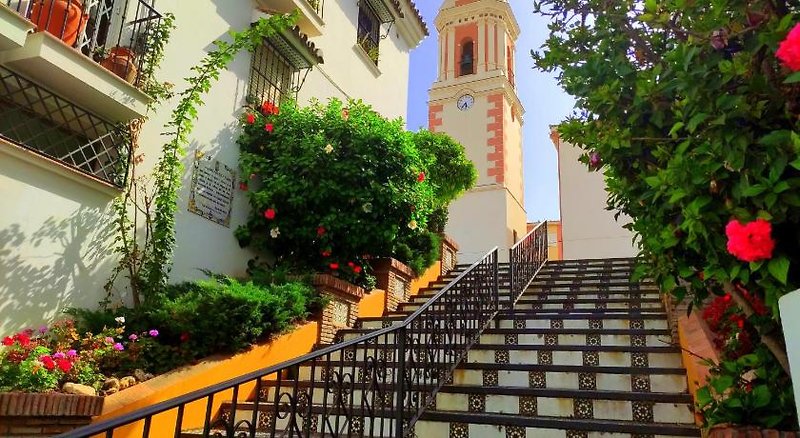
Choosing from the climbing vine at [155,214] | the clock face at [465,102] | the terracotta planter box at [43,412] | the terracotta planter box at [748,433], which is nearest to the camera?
the terracotta planter box at [748,433]

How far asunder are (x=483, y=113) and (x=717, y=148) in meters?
17.1

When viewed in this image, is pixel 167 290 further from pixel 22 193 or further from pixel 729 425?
pixel 729 425

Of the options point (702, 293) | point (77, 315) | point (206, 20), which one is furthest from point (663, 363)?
point (206, 20)

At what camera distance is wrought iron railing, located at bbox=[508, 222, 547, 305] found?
7316 mm

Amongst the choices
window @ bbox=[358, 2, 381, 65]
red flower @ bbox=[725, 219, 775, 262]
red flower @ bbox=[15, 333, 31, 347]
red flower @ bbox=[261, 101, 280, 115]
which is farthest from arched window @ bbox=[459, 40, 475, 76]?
red flower @ bbox=[725, 219, 775, 262]

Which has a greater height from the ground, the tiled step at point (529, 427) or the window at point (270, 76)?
the window at point (270, 76)

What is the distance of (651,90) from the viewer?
2.54 meters

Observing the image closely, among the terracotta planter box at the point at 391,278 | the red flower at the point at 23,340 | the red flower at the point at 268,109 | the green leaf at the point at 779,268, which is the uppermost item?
the red flower at the point at 268,109

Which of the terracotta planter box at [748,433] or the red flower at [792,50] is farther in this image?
the terracotta planter box at [748,433]

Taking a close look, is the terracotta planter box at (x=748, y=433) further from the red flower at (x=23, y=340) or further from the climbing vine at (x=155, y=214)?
the climbing vine at (x=155, y=214)

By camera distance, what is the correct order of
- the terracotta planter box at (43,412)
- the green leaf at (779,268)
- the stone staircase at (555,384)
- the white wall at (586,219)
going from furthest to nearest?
the white wall at (586,219)
the stone staircase at (555,384)
the terracotta planter box at (43,412)
the green leaf at (779,268)

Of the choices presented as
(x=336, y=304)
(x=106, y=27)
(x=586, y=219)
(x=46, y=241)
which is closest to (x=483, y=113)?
(x=586, y=219)

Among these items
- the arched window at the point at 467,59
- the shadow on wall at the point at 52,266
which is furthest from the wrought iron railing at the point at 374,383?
the arched window at the point at 467,59

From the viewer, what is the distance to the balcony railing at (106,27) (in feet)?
16.0
